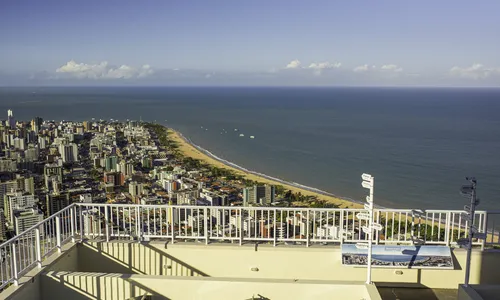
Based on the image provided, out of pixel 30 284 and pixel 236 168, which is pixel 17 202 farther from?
pixel 236 168

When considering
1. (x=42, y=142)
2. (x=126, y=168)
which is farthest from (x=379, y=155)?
(x=42, y=142)

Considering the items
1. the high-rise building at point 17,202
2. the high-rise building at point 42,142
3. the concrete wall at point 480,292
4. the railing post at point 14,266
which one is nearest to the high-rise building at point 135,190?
the high-rise building at point 17,202

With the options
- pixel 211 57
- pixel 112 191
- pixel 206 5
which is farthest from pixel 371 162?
pixel 211 57

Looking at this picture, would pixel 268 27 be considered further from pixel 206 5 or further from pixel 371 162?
pixel 371 162

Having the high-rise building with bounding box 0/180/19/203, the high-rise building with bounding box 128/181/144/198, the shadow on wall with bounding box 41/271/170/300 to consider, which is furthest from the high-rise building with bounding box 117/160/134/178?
the shadow on wall with bounding box 41/271/170/300

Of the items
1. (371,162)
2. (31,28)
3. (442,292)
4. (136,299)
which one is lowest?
(371,162)

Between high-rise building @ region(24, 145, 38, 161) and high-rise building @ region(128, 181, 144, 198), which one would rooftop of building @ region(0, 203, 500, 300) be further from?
high-rise building @ region(24, 145, 38, 161)
